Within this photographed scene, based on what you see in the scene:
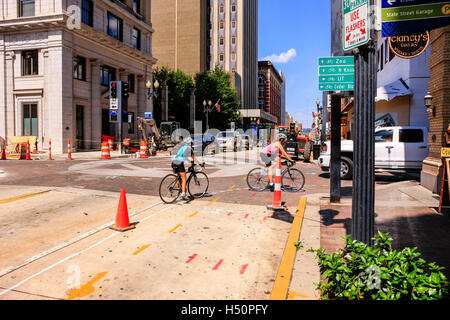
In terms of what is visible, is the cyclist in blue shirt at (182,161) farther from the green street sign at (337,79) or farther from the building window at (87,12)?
the building window at (87,12)

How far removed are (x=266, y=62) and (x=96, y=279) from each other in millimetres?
108251

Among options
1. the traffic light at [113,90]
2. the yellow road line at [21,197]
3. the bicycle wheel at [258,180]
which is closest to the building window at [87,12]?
the traffic light at [113,90]

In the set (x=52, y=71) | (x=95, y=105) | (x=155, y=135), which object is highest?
(x=52, y=71)

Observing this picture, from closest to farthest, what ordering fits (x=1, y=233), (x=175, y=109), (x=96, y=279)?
(x=96, y=279), (x=1, y=233), (x=175, y=109)

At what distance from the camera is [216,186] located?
11914mm

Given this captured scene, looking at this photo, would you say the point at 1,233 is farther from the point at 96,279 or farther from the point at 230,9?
the point at 230,9

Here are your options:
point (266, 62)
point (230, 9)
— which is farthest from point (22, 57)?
point (266, 62)

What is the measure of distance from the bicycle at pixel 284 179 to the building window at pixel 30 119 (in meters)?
24.0

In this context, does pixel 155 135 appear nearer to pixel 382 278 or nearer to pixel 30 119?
pixel 30 119

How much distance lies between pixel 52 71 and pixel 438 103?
26.9m

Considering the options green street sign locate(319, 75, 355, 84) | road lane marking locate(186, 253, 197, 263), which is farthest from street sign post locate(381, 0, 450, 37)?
road lane marking locate(186, 253, 197, 263)

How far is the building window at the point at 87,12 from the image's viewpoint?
30.1 m

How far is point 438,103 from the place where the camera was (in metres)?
10.2

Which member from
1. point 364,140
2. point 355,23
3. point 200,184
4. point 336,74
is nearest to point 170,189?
point 200,184
